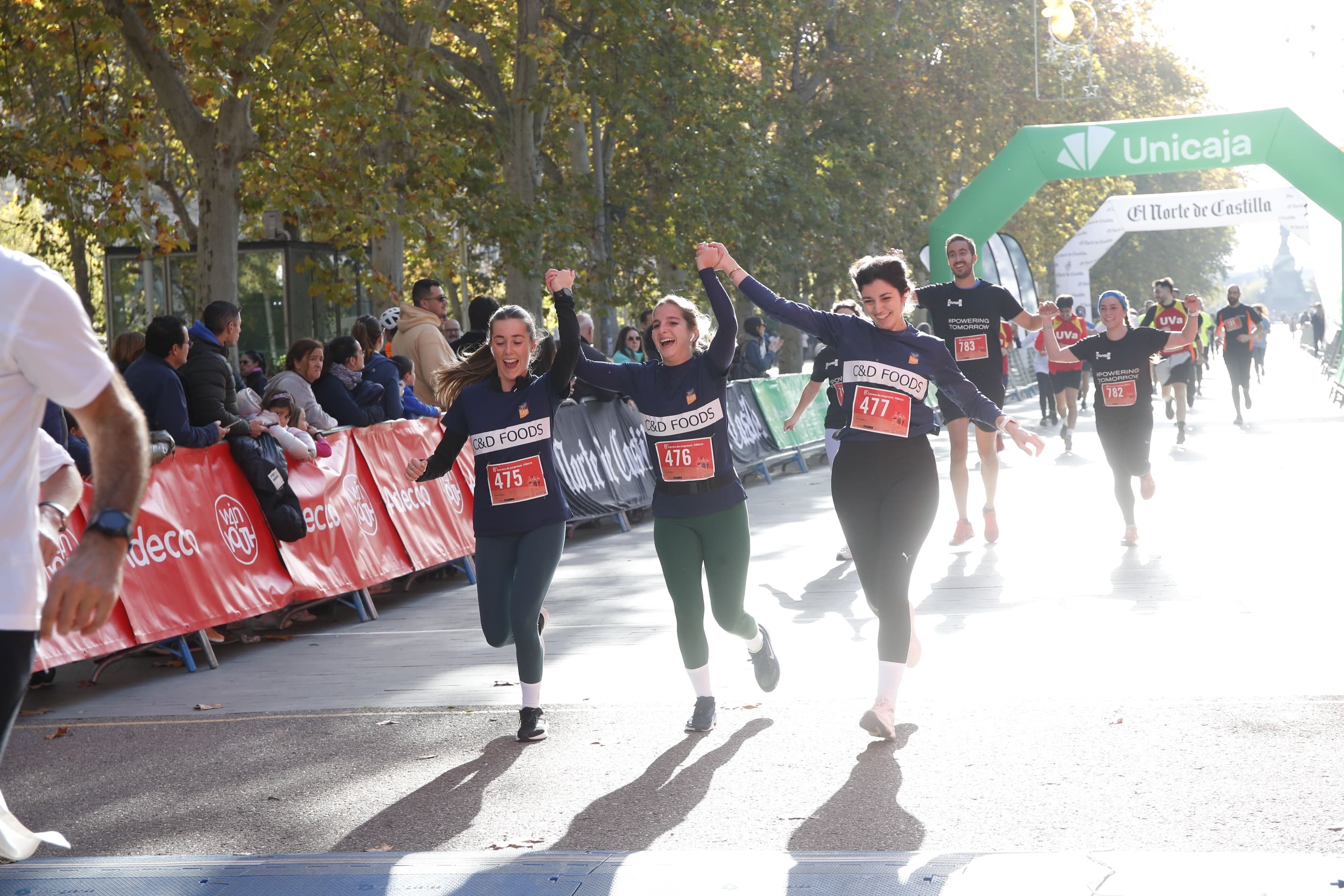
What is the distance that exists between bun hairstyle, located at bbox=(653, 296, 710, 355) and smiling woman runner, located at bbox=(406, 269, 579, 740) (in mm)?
397

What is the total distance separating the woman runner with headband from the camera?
1073 centimetres

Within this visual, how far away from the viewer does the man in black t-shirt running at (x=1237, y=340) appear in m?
20.8

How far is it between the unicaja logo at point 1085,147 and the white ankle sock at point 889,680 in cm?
1800

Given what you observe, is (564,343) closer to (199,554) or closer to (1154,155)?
(199,554)

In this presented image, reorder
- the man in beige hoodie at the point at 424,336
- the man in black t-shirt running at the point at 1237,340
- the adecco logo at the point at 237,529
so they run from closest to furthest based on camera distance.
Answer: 1. the adecco logo at the point at 237,529
2. the man in beige hoodie at the point at 424,336
3. the man in black t-shirt running at the point at 1237,340

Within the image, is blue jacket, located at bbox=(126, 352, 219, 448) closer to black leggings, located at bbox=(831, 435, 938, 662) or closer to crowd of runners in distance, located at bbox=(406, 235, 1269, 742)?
crowd of runners in distance, located at bbox=(406, 235, 1269, 742)

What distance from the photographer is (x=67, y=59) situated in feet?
64.7

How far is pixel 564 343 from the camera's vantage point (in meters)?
6.31

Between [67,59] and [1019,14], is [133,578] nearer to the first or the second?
[67,59]

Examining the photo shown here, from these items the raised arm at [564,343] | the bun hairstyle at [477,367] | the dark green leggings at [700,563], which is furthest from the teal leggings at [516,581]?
the bun hairstyle at [477,367]

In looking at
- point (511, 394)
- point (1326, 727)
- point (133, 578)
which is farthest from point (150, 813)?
point (1326, 727)

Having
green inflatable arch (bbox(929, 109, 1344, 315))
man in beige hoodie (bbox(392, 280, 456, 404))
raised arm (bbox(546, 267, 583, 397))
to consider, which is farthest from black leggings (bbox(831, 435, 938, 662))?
green inflatable arch (bbox(929, 109, 1344, 315))

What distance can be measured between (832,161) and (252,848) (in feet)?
91.6

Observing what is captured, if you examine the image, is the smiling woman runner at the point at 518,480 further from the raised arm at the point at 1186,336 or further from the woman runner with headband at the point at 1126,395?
the raised arm at the point at 1186,336
